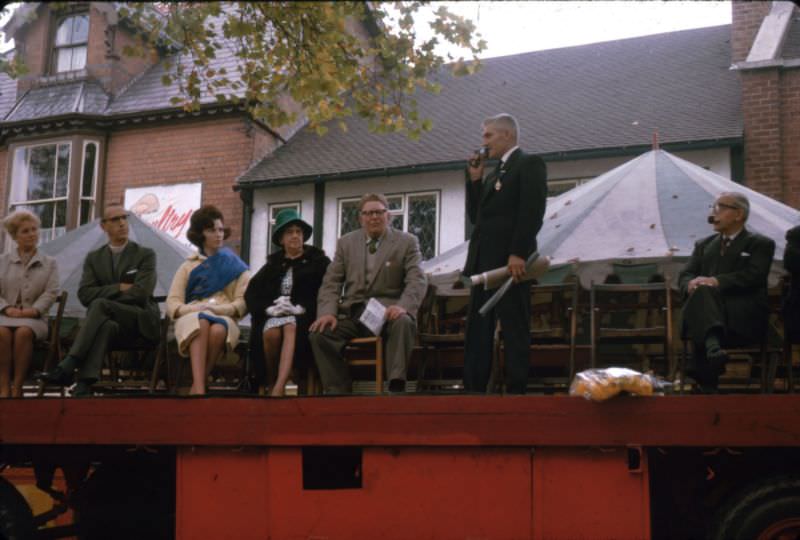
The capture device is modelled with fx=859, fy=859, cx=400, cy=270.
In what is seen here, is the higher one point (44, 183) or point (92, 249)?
point (44, 183)

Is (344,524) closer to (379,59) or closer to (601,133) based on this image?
(379,59)

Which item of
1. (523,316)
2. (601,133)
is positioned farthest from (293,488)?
(601,133)

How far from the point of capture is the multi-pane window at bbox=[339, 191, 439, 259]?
14.9 m

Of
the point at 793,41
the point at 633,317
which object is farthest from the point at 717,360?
the point at 793,41

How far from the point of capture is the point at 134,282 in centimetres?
598

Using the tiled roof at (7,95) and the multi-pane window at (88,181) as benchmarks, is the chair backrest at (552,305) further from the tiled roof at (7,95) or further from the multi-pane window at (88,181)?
the tiled roof at (7,95)

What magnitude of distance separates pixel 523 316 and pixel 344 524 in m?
1.62

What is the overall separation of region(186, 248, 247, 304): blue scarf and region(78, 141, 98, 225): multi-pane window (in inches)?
471

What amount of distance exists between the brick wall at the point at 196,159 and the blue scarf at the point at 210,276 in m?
10.1

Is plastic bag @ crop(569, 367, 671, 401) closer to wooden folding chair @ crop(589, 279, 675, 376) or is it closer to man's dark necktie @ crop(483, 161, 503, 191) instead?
man's dark necktie @ crop(483, 161, 503, 191)

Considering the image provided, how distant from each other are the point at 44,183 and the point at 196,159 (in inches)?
134

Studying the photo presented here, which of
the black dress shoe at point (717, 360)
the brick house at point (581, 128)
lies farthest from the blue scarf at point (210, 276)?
the brick house at point (581, 128)

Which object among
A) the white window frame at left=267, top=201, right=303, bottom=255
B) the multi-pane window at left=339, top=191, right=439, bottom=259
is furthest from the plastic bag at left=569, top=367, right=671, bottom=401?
the white window frame at left=267, top=201, right=303, bottom=255

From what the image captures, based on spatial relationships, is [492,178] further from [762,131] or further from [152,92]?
[152,92]
